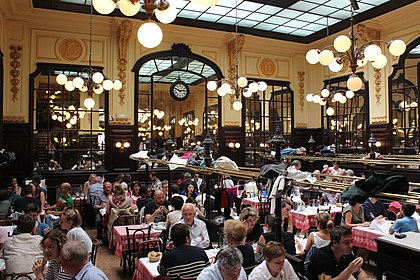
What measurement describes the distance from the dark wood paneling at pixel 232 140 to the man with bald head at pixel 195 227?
8.24 metres

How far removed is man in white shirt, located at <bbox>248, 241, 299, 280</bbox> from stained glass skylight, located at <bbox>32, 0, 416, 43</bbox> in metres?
8.50

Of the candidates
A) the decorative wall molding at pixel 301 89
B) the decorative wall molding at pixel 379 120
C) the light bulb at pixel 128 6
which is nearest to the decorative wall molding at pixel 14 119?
the light bulb at pixel 128 6

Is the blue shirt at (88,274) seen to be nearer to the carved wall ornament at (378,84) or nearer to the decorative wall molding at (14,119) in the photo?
the decorative wall molding at (14,119)

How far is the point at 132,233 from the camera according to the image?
5484 mm

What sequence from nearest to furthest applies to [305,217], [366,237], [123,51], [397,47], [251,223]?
[251,223] < [366,237] < [397,47] < [305,217] < [123,51]

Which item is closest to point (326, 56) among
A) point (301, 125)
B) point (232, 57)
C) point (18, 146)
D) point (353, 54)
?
point (353, 54)

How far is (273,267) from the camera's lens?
2.94 meters

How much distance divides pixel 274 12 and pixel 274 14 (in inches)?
6.9

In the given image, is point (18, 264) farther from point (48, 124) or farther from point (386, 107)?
point (386, 107)

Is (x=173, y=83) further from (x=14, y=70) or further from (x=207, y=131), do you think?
(x=14, y=70)

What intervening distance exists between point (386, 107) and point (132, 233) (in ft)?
30.7

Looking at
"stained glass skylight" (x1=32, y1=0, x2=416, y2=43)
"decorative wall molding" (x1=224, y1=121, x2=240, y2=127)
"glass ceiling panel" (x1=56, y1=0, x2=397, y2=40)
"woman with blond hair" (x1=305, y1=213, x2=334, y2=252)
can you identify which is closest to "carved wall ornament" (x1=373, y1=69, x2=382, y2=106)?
"stained glass skylight" (x1=32, y1=0, x2=416, y2=43)

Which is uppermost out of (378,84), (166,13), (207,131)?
(378,84)

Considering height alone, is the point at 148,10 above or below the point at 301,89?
below
